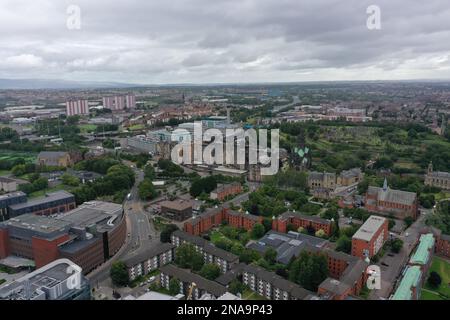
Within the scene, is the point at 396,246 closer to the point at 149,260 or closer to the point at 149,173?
the point at 149,260

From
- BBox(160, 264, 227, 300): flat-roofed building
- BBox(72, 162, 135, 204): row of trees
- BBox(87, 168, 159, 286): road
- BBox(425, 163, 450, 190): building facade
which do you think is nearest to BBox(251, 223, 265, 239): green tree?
BBox(87, 168, 159, 286): road

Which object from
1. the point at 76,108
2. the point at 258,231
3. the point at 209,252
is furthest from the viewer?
the point at 76,108

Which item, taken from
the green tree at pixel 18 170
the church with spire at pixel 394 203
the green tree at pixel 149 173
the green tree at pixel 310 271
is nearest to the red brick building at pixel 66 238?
the green tree at pixel 310 271

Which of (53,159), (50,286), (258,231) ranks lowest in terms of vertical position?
(258,231)

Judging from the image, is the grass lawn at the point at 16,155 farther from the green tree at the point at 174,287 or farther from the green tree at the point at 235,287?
the green tree at the point at 235,287

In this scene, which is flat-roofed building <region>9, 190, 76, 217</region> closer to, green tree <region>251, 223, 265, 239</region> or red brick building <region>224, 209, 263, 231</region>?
red brick building <region>224, 209, 263, 231</region>

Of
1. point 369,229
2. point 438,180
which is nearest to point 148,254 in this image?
point 369,229

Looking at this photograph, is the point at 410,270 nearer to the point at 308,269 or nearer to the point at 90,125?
the point at 308,269
